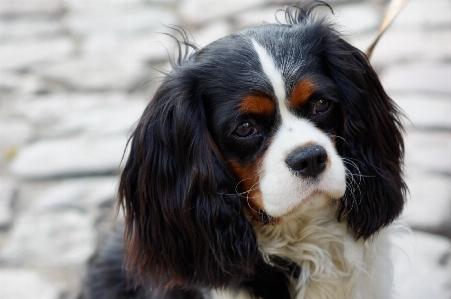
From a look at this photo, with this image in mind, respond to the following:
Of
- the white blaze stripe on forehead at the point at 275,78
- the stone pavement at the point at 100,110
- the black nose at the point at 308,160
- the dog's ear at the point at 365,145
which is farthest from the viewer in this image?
the stone pavement at the point at 100,110

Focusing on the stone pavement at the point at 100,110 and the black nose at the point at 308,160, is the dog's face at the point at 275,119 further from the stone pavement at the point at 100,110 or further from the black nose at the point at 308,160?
the stone pavement at the point at 100,110

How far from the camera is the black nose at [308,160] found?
214cm

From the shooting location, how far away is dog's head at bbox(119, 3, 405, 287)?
7.34 ft

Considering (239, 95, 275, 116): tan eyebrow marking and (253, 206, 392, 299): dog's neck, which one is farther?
(253, 206, 392, 299): dog's neck

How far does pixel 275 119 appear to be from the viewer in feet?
7.41

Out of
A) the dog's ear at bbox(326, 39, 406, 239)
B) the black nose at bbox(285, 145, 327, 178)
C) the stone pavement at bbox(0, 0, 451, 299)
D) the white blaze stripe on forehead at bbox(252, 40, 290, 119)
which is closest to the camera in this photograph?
the black nose at bbox(285, 145, 327, 178)

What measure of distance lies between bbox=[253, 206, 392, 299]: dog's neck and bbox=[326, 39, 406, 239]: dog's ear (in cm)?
7

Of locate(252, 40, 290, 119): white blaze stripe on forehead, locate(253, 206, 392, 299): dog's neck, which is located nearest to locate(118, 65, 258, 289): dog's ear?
locate(253, 206, 392, 299): dog's neck

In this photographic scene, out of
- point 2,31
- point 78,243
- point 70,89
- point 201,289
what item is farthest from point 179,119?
point 2,31

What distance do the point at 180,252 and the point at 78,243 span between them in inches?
50.1

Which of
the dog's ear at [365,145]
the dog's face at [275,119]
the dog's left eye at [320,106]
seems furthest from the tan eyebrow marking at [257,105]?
the dog's ear at [365,145]

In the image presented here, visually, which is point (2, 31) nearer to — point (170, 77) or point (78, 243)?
point (78, 243)

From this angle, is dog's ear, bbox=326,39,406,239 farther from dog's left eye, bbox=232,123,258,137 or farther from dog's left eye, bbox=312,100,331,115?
dog's left eye, bbox=232,123,258,137

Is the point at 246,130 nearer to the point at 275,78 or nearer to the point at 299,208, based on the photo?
the point at 275,78
